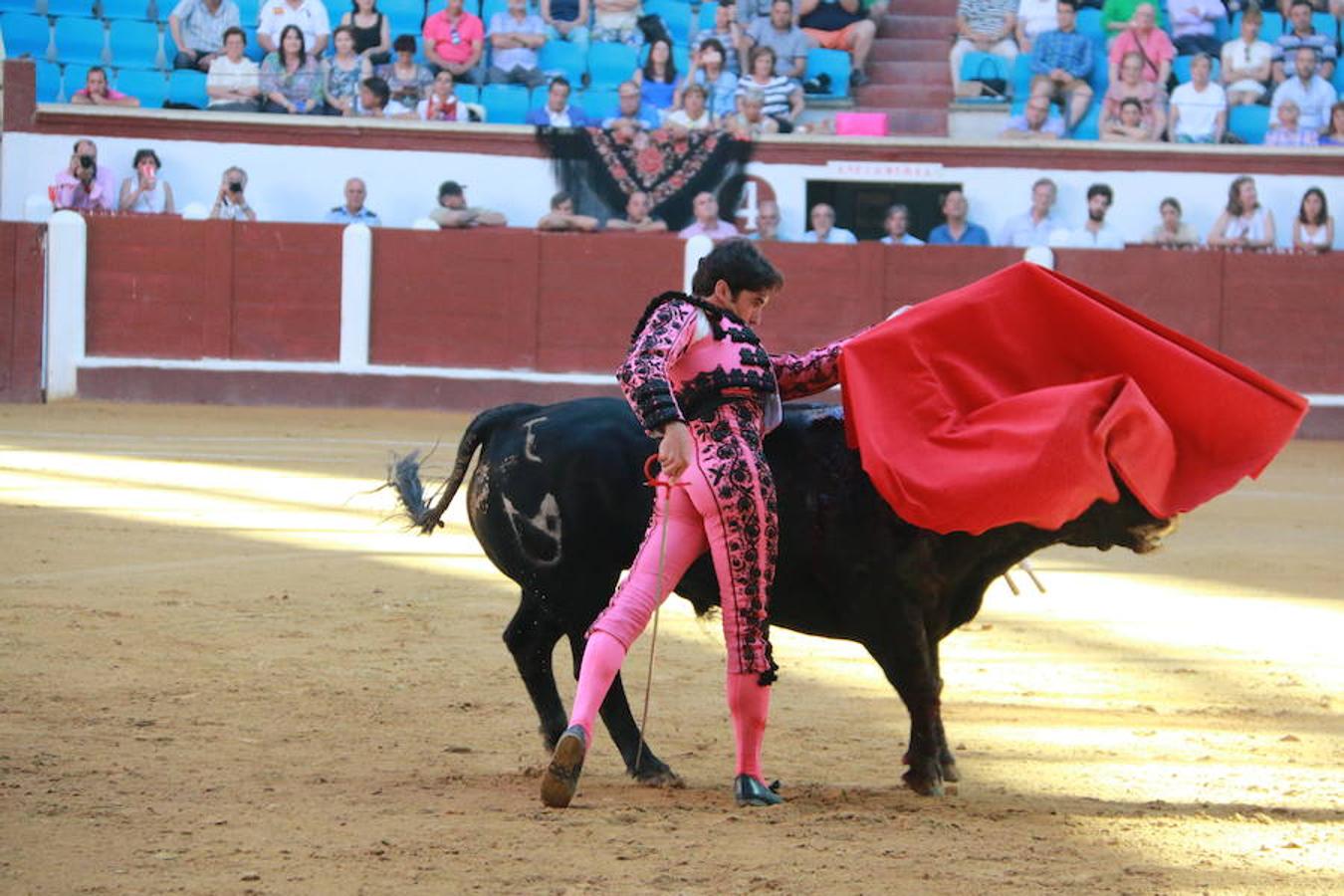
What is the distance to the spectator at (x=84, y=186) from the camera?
13.4m

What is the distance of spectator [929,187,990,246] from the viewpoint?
13180 mm

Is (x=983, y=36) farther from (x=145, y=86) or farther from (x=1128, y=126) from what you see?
(x=145, y=86)

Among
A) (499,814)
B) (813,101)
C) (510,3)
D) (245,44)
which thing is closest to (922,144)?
(813,101)

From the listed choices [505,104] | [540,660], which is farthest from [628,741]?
[505,104]

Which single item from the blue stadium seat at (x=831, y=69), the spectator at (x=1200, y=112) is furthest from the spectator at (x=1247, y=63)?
the blue stadium seat at (x=831, y=69)

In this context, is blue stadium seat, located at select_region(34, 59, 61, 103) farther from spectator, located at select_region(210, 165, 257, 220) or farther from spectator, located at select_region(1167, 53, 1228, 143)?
spectator, located at select_region(1167, 53, 1228, 143)

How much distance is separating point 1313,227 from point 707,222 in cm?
422

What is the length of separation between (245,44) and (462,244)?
2.49 meters

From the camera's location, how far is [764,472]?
3588 mm

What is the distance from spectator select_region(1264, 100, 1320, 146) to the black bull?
10323 millimetres

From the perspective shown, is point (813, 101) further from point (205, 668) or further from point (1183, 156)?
point (205, 668)

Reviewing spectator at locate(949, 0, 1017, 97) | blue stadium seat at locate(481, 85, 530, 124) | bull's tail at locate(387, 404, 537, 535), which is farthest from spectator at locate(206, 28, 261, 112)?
bull's tail at locate(387, 404, 537, 535)

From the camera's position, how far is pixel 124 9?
14555 mm

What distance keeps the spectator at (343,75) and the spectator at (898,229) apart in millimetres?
3986
